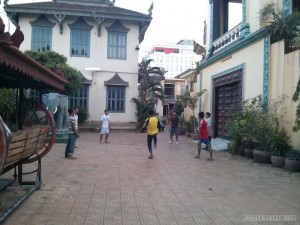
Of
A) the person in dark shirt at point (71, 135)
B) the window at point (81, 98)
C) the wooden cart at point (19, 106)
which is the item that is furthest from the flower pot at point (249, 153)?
the window at point (81, 98)

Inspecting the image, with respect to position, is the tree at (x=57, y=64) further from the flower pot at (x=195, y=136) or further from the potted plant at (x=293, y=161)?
the potted plant at (x=293, y=161)

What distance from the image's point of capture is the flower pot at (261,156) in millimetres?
10555

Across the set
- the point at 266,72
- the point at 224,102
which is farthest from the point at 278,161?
the point at 224,102

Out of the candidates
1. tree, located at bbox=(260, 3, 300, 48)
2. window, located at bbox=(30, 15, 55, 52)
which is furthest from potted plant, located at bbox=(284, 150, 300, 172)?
window, located at bbox=(30, 15, 55, 52)

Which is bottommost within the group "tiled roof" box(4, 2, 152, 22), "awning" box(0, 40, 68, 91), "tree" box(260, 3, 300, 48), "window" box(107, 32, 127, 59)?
"awning" box(0, 40, 68, 91)

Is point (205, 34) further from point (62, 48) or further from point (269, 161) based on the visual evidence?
point (269, 161)

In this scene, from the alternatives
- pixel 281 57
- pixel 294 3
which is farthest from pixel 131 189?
pixel 294 3

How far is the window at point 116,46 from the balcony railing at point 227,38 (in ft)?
26.2

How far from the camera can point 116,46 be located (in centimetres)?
2389

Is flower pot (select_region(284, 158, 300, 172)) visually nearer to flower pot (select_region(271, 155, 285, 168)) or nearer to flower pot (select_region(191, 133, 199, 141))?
flower pot (select_region(271, 155, 285, 168))

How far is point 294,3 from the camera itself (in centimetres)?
1126

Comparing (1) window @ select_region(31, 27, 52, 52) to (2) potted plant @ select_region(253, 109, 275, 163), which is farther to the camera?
(1) window @ select_region(31, 27, 52, 52)

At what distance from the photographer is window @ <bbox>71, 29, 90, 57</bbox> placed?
23359mm

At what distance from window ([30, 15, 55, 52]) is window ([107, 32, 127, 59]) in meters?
3.77
